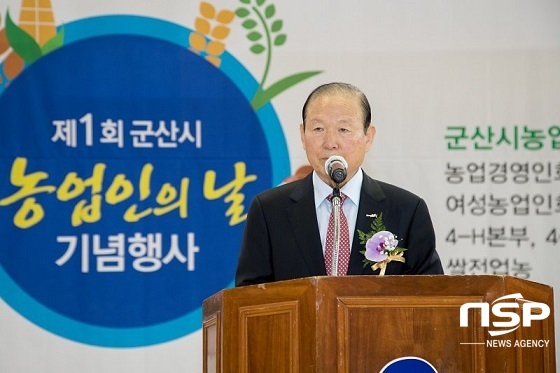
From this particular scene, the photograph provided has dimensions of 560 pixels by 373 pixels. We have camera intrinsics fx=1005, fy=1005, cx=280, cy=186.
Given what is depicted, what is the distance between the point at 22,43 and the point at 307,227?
79.7 inches

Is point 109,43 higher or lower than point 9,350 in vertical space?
higher

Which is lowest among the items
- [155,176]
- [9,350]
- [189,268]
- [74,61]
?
[9,350]

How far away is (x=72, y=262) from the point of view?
4.27 meters

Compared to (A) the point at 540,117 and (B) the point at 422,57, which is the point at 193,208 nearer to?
(B) the point at 422,57

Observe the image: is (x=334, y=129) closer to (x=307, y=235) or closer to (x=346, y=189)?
(x=346, y=189)

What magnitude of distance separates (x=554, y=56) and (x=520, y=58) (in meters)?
0.16

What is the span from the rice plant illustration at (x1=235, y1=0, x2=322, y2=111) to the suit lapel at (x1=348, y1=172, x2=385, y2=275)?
1470 mm

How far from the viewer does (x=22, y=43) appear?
434 cm

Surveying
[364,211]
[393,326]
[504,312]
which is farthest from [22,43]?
[504,312]

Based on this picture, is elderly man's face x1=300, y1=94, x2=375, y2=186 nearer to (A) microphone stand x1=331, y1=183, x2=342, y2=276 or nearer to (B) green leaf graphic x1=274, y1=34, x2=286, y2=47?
(A) microphone stand x1=331, y1=183, x2=342, y2=276

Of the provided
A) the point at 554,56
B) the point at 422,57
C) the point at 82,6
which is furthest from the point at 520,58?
the point at 82,6

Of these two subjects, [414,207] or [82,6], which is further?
[82,6]

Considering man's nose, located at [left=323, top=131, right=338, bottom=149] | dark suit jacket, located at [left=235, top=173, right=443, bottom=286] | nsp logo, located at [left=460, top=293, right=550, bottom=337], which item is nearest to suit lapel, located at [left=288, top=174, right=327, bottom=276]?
dark suit jacket, located at [left=235, top=173, right=443, bottom=286]

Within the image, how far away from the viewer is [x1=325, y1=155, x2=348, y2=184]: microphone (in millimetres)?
2518
